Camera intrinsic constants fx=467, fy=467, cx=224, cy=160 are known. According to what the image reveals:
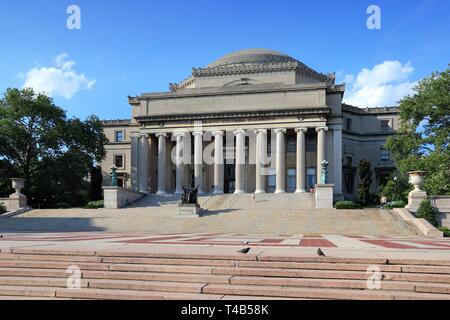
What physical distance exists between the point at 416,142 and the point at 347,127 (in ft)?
→ 86.2

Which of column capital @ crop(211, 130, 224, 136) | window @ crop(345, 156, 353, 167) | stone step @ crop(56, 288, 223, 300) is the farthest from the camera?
window @ crop(345, 156, 353, 167)

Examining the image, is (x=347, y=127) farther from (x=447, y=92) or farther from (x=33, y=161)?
(x=33, y=161)

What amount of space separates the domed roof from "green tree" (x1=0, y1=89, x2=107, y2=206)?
2285 cm

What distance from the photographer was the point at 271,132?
52.1 meters

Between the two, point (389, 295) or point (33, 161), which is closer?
point (389, 295)

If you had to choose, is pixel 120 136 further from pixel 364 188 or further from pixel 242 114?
pixel 364 188

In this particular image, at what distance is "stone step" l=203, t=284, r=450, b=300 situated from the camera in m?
7.53

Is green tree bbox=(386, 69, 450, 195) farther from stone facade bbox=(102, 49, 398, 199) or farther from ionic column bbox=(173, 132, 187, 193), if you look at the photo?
ionic column bbox=(173, 132, 187, 193)

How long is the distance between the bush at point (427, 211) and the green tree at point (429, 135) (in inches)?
110

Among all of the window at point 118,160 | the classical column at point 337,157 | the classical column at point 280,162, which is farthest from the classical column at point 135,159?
the classical column at point 337,157

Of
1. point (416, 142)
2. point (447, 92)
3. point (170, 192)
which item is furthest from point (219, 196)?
point (447, 92)

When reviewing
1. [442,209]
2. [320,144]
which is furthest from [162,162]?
[442,209]

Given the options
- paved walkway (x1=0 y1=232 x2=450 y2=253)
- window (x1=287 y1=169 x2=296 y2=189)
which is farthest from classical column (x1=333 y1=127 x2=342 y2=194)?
paved walkway (x1=0 y1=232 x2=450 y2=253)
